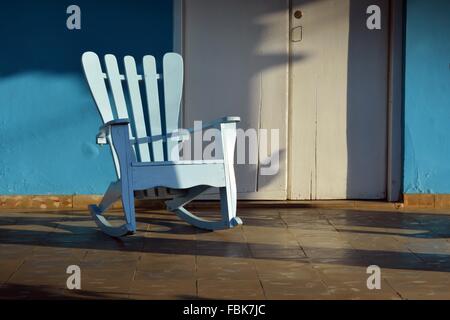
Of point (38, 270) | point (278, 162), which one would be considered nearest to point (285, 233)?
point (278, 162)

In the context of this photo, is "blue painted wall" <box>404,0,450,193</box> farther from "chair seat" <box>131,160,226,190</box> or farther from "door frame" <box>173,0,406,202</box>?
"chair seat" <box>131,160,226,190</box>

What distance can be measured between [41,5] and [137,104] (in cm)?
118

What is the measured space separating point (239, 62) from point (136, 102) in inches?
43.2

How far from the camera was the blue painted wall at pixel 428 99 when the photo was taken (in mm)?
6684

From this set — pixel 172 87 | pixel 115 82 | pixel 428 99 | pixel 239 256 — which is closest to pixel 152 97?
pixel 172 87

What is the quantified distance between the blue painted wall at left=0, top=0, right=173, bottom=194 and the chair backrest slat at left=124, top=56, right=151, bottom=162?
2.37ft

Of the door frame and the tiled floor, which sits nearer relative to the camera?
the tiled floor

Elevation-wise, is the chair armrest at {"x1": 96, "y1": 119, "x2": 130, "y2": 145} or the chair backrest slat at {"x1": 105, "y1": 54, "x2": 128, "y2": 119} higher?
the chair backrest slat at {"x1": 105, "y1": 54, "x2": 128, "y2": 119}

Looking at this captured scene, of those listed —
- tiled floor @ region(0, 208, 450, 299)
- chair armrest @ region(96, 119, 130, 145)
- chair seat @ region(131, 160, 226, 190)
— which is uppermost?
chair armrest @ region(96, 119, 130, 145)

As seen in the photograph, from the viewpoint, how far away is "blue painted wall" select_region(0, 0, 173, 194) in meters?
6.44

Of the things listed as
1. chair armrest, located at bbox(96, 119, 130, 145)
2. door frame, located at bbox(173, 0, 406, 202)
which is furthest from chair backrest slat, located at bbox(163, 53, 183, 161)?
door frame, located at bbox(173, 0, 406, 202)

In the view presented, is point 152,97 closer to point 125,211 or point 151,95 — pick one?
point 151,95

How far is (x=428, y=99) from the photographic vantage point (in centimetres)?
672

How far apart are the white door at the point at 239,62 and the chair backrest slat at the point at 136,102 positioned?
82cm
